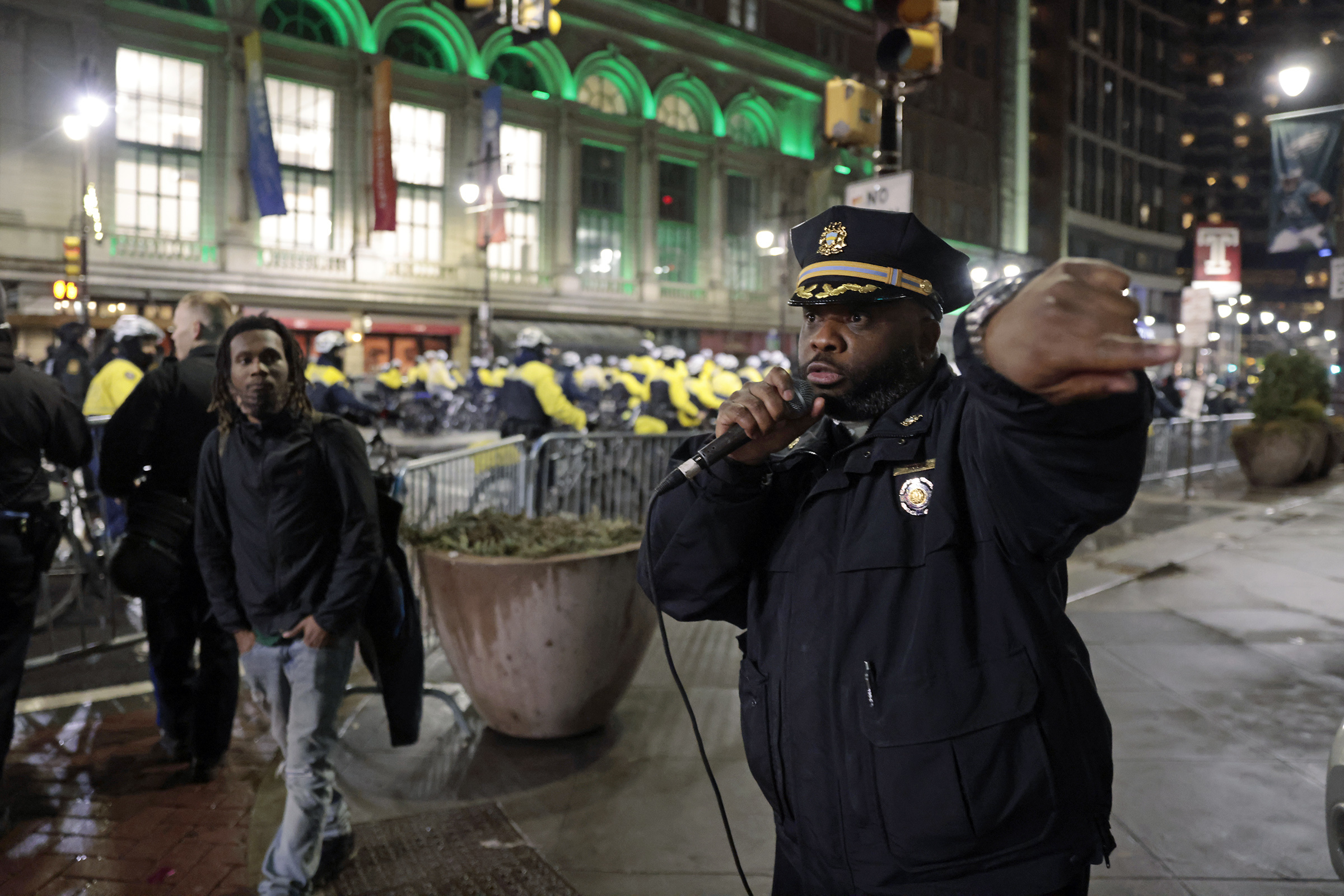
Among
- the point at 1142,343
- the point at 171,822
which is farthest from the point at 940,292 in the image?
the point at 171,822

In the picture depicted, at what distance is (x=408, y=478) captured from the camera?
224 inches

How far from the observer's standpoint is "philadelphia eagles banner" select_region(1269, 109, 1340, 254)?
15.1m

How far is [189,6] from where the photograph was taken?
103 feet

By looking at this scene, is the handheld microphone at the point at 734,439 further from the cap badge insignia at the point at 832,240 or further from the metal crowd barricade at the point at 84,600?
the metal crowd barricade at the point at 84,600

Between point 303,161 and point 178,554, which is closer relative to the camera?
point 178,554

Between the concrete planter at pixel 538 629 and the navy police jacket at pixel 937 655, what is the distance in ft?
9.09

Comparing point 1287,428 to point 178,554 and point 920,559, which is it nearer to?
point 178,554

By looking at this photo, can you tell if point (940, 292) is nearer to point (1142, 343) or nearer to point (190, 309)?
point (1142, 343)

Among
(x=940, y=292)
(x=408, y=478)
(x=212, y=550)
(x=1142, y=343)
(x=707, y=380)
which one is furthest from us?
(x=707, y=380)

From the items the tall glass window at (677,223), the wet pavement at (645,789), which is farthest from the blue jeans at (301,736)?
the tall glass window at (677,223)

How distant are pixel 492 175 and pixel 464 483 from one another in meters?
28.5

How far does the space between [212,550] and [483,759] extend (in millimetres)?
1644

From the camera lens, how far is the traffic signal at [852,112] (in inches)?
303

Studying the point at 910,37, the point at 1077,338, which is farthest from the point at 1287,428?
the point at 1077,338
